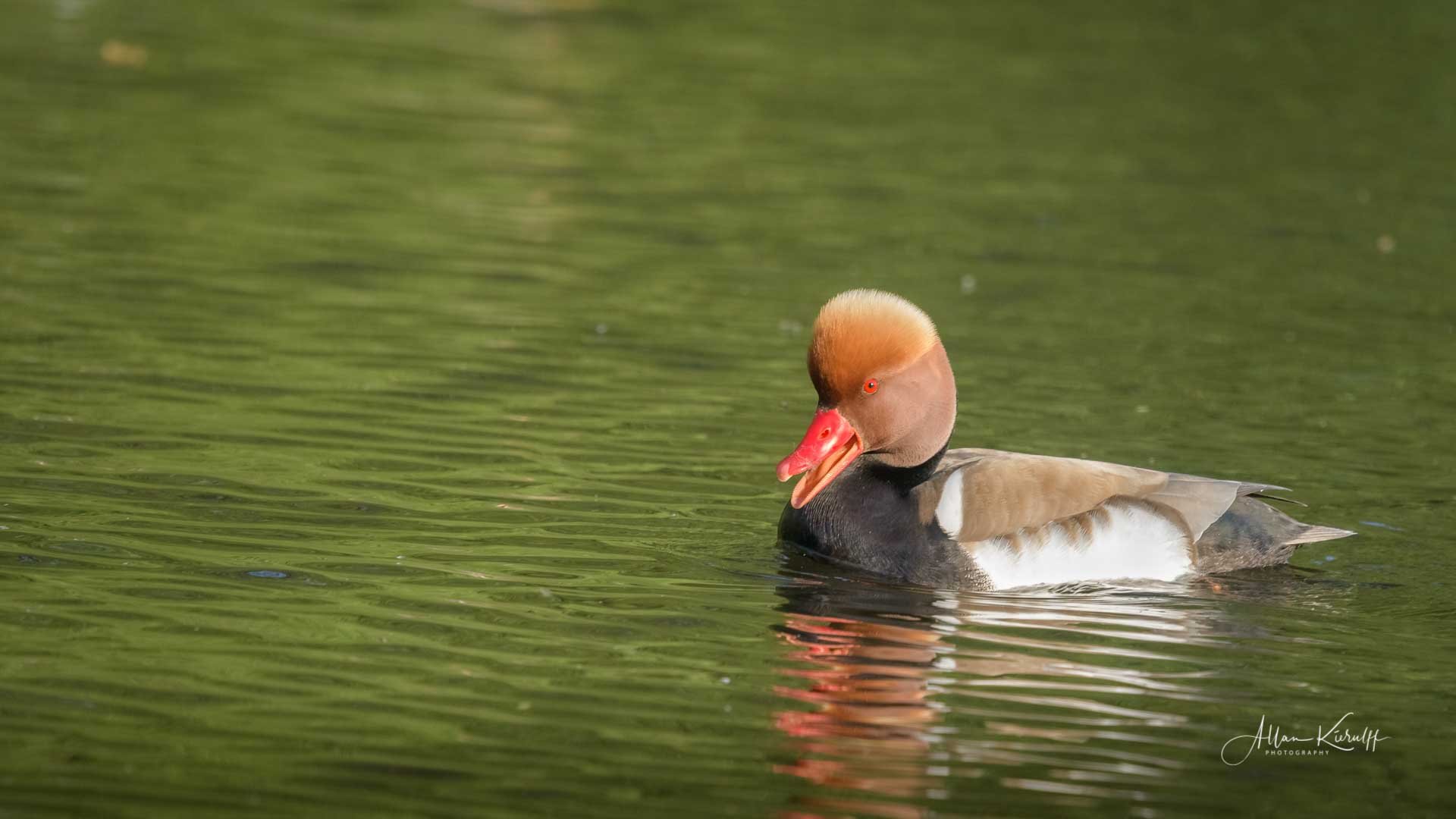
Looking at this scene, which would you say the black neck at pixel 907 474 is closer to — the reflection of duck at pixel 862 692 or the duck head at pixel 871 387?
the duck head at pixel 871 387

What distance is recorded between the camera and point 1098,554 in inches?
320

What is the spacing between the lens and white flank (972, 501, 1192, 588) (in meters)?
8.03

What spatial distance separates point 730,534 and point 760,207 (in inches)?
293

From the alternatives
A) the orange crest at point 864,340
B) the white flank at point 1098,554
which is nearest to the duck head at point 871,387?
the orange crest at point 864,340

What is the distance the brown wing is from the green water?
36 cm

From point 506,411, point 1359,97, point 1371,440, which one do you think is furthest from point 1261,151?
point 506,411

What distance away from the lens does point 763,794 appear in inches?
232

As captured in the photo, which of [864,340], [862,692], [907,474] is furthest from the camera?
[907,474]

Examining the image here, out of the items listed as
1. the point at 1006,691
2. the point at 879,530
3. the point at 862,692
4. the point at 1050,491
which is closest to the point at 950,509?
the point at 879,530

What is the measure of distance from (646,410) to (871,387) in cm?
252

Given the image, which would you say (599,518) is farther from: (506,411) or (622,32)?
(622,32)

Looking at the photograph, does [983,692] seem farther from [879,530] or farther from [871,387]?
[871,387]

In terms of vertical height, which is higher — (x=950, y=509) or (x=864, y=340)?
(x=864, y=340)
